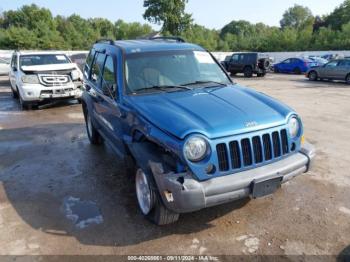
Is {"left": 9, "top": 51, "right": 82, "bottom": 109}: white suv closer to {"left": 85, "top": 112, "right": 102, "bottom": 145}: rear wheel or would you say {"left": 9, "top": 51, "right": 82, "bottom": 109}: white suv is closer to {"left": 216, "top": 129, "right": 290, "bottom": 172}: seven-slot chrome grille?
{"left": 85, "top": 112, "right": 102, "bottom": 145}: rear wheel

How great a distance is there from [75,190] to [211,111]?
2461mm

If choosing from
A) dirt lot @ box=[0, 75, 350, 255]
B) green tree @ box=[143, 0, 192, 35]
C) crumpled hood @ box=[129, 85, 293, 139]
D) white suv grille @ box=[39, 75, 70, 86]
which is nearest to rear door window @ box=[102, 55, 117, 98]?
crumpled hood @ box=[129, 85, 293, 139]

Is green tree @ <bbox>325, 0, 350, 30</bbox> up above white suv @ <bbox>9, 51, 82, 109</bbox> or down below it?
above

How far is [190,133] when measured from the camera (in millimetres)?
3211

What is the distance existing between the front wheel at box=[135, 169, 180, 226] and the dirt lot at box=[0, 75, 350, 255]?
0.16 meters

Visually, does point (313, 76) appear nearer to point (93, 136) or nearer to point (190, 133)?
point (93, 136)

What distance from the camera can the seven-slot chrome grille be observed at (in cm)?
332

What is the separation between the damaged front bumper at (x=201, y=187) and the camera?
3.14m

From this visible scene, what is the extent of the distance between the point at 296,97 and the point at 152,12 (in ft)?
117

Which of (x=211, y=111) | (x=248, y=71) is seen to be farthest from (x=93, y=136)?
(x=248, y=71)

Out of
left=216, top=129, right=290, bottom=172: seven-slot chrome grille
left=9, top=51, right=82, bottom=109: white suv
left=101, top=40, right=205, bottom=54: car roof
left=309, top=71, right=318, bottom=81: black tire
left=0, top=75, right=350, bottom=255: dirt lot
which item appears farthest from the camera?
left=309, top=71, right=318, bottom=81: black tire

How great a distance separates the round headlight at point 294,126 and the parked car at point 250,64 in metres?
20.5

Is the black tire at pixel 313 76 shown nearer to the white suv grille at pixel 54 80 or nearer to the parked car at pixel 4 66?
the white suv grille at pixel 54 80

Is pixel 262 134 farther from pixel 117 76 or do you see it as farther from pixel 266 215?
pixel 117 76
